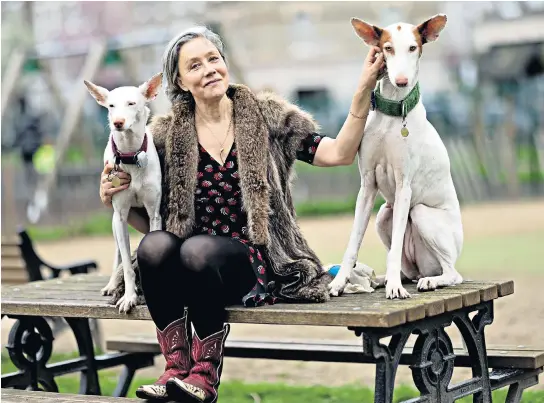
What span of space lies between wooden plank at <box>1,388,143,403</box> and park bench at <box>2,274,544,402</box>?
0.39 meters

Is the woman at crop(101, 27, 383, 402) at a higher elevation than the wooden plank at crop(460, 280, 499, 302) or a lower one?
higher

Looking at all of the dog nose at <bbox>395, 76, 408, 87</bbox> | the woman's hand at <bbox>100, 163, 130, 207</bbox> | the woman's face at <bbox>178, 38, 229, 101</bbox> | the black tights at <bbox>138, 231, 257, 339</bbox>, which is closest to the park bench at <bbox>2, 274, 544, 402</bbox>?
the black tights at <bbox>138, 231, 257, 339</bbox>

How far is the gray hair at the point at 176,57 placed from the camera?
5.16 metres

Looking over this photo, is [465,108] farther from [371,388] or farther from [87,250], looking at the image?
[371,388]

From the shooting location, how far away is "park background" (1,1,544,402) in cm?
929

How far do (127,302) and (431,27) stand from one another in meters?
1.83

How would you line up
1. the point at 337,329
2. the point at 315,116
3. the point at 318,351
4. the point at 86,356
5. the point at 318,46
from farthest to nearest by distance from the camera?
the point at 318,46, the point at 315,116, the point at 337,329, the point at 86,356, the point at 318,351

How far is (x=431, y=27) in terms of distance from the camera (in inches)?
188

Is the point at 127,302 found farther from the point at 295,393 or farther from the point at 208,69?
the point at 295,393

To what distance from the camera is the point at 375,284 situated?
17.2ft

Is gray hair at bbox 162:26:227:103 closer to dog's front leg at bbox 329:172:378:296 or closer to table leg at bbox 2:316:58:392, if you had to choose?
dog's front leg at bbox 329:172:378:296

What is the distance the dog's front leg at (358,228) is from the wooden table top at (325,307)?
3.1 inches

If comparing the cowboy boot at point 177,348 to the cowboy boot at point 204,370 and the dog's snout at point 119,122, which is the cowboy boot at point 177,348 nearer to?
the cowboy boot at point 204,370

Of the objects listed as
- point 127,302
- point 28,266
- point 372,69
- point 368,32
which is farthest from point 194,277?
point 28,266
